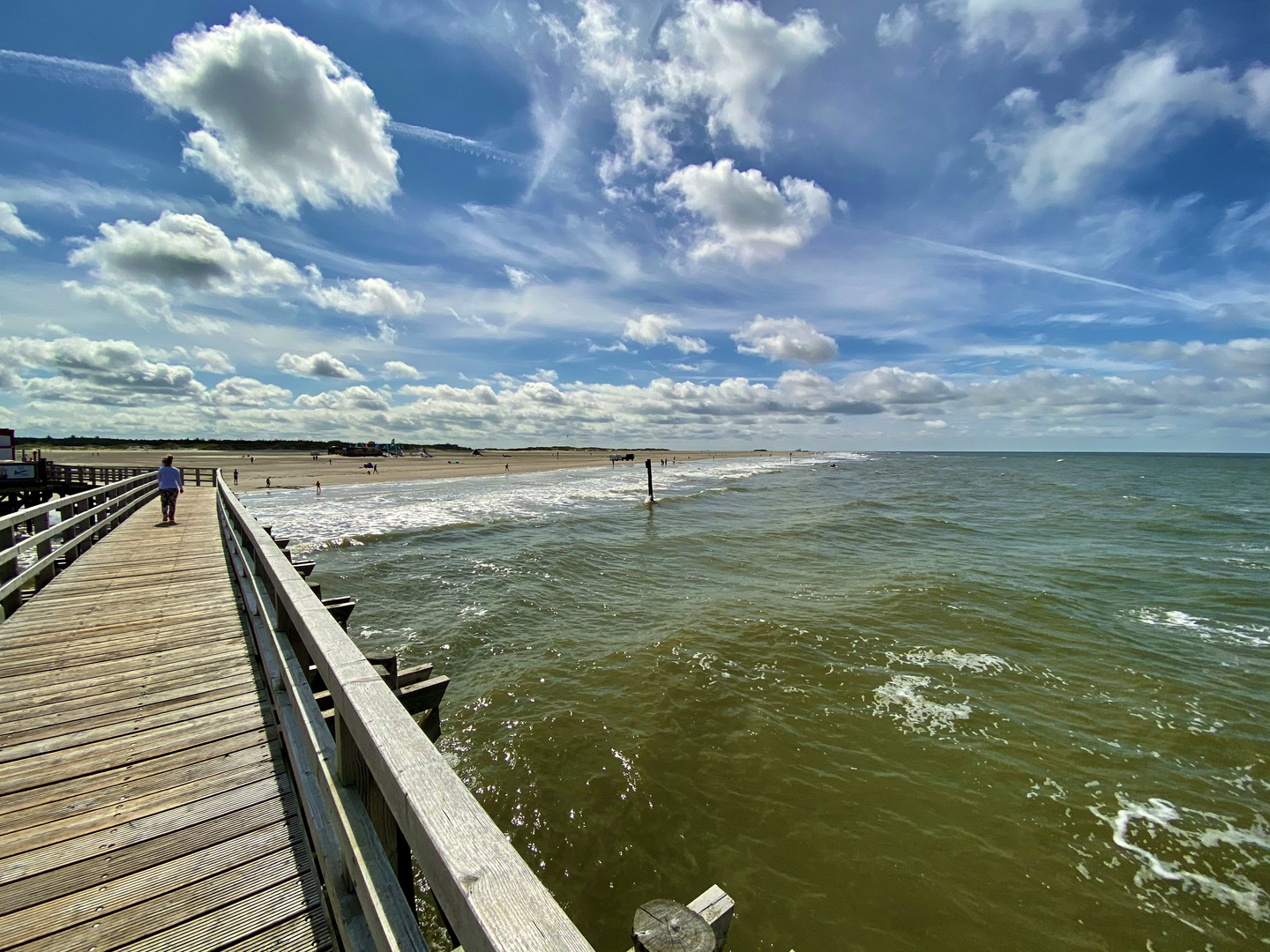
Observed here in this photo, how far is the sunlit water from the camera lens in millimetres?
4320

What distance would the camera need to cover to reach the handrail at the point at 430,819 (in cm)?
113

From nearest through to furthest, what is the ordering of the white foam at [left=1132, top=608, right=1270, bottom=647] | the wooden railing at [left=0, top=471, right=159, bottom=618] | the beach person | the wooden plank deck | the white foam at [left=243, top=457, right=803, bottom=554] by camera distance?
1. the wooden plank deck
2. the wooden railing at [left=0, top=471, right=159, bottom=618]
3. the white foam at [left=1132, top=608, right=1270, bottom=647]
4. the beach person
5. the white foam at [left=243, top=457, right=803, bottom=554]

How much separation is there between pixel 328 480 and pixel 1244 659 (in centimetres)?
6068

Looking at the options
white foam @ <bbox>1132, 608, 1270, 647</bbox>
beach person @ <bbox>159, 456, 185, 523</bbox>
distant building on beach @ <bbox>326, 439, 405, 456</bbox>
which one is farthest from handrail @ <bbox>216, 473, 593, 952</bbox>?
distant building on beach @ <bbox>326, 439, 405, 456</bbox>

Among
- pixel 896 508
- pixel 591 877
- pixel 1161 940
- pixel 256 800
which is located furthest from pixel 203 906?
pixel 896 508

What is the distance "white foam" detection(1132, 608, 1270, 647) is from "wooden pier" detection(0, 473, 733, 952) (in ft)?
43.8

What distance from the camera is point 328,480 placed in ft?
171

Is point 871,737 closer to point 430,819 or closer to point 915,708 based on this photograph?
point 915,708

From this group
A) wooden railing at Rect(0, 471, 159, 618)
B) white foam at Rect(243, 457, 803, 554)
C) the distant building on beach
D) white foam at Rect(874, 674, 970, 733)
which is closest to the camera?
wooden railing at Rect(0, 471, 159, 618)

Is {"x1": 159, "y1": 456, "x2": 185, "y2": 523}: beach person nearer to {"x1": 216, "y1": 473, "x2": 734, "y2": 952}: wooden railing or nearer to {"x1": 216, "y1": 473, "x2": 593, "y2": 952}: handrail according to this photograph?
{"x1": 216, "y1": 473, "x2": 734, "y2": 952}: wooden railing

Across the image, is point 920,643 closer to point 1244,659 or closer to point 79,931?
point 1244,659

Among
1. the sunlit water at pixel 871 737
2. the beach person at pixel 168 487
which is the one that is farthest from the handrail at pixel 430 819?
the beach person at pixel 168 487

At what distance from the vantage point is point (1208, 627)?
1030cm

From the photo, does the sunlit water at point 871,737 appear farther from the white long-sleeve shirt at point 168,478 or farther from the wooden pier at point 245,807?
the white long-sleeve shirt at point 168,478
